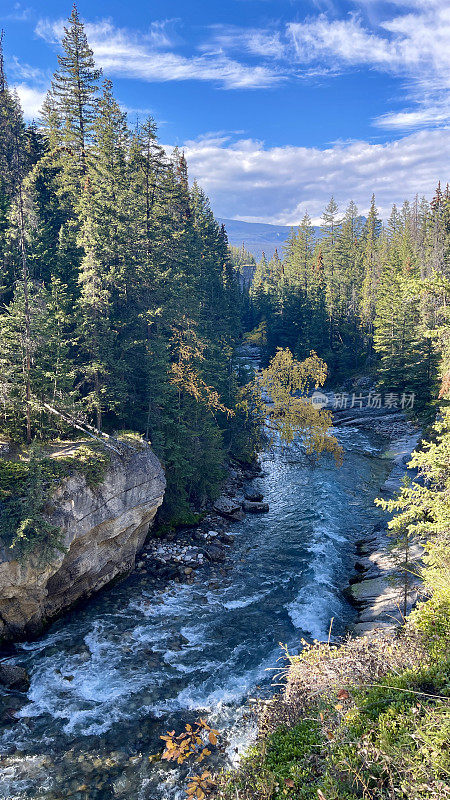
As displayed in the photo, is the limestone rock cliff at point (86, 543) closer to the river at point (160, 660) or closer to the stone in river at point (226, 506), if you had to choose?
the river at point (160, 660)

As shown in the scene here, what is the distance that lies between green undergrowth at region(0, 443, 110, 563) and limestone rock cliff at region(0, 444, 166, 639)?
338mm

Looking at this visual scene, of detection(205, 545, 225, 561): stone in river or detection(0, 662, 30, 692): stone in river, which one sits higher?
detection(205, 545, 225, 561): stone in river

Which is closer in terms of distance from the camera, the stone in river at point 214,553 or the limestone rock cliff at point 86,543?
the limestone rock cliff at point 86,543

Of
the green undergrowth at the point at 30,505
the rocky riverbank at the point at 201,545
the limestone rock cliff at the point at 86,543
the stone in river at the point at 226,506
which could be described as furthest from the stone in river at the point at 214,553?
the green undergrowth at the point at 30,505

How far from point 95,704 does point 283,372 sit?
24.1 meters

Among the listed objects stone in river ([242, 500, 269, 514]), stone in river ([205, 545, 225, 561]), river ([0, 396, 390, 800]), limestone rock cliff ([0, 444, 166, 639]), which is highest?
limestone rock cliff ([0, 444, 166, 639])

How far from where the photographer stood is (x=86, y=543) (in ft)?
54.7

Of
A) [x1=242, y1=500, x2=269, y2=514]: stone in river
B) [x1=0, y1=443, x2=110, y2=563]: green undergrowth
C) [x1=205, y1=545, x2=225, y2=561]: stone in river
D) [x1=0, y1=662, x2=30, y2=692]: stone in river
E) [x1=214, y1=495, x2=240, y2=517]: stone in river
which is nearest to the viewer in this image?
[x1=0, y1=662, x2=30, y2=692]: stone in river

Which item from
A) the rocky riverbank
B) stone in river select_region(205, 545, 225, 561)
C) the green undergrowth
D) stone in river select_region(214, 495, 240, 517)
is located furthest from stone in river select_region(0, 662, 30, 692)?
stone in river select_region(214, 495, 240, 517)

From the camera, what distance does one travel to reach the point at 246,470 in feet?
105

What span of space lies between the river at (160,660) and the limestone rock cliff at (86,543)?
0.83 meters

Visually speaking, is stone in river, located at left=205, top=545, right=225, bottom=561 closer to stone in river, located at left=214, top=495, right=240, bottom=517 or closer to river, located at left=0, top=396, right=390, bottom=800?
river, located at left=0, top=396, right=390, bottom=800

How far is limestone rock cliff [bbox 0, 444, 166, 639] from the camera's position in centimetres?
→ 1445

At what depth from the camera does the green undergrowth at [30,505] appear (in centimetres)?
1384
